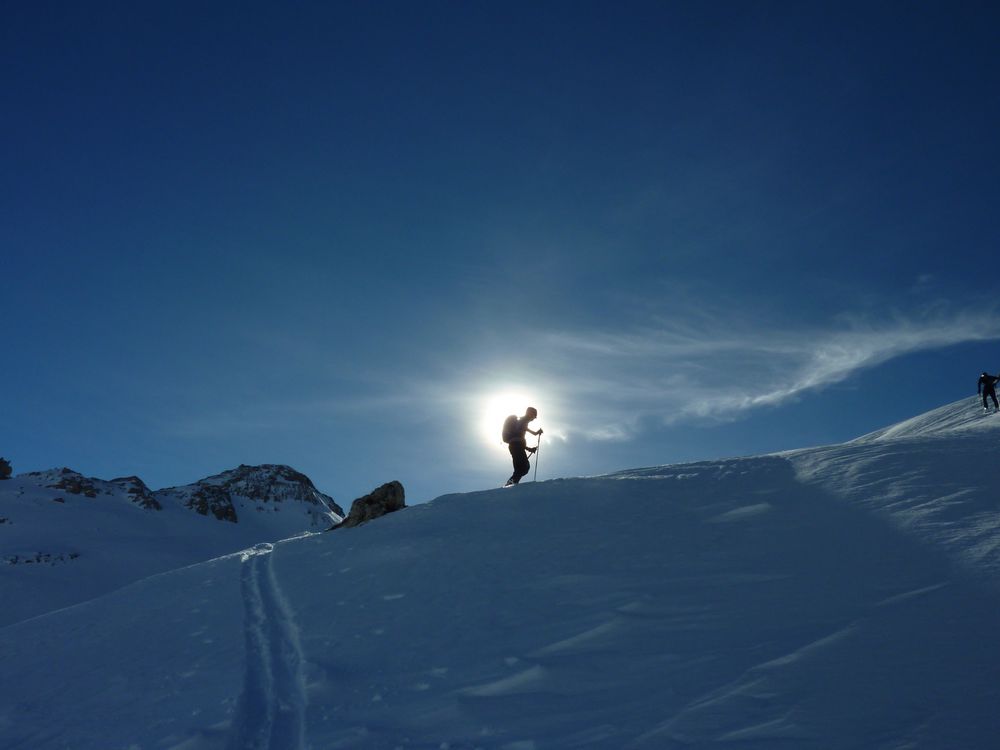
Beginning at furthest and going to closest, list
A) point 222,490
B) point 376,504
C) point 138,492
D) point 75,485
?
point 222,490, point 138,492, point 75,485, point 376,504

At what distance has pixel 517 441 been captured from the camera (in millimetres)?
18328

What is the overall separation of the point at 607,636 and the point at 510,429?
1195 cm

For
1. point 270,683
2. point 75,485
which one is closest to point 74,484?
point 75,485

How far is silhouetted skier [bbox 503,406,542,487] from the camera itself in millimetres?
18266

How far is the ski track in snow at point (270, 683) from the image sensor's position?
217 inches

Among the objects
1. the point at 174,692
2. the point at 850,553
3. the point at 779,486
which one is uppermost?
the point at 779,486

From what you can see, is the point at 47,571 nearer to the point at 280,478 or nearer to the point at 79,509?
the point at 79,509

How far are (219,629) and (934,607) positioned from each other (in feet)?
30.9

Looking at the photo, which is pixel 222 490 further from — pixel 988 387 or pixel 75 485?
pixel 988 387

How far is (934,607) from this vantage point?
5523 millimetres

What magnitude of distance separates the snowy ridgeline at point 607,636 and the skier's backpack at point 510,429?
215 inches

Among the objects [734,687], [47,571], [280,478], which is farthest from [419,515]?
[280,478]

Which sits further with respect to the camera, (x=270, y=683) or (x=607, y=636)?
(x=270, y=683)

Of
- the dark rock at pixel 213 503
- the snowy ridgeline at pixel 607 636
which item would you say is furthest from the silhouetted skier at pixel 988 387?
the dark rock at pixel 213 503
